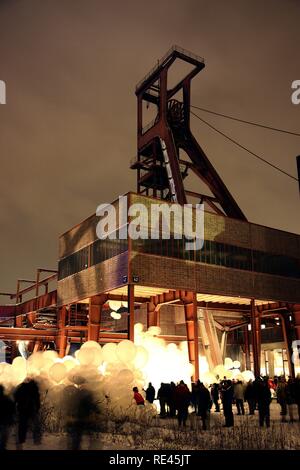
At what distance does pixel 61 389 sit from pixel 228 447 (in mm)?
6380

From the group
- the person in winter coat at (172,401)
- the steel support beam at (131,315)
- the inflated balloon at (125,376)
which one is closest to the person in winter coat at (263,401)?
the person in winter coat at (172,401)

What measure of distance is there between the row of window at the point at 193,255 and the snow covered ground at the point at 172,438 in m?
13.0

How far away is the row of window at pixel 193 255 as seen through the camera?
2731 centimetres

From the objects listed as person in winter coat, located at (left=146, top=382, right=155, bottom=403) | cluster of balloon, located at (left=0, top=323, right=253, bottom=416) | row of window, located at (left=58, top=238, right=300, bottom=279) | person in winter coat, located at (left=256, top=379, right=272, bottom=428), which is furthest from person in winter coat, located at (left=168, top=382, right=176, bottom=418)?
row of window, located at (left=58, top=238, right=300, bottom=279)

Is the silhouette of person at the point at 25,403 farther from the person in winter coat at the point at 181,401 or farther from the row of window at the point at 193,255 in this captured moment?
the row of window at the point at 193,255

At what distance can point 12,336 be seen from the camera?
33625 mm

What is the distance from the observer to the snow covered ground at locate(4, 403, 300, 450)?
38.0ft

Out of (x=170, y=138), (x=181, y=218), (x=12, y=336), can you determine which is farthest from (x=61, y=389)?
(x=170, y=138)

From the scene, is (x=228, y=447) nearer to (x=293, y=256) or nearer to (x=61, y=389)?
(x=61, y=389)

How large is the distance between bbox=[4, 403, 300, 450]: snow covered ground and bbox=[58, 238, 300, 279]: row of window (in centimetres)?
1298

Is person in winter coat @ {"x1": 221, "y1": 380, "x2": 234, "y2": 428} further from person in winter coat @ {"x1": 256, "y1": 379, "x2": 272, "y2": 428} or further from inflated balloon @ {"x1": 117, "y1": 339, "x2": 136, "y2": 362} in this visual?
inflated balloon @ {"x1": 117, "y1": 339, "x2": 136, "y2": 362}

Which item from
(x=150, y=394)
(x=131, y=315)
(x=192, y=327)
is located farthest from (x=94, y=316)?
(x=150, y=394)

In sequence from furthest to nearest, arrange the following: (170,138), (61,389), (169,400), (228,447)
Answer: (170,138), (169,400), (61,389), (228,447)

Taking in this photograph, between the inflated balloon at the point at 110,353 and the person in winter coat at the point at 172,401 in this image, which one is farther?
the inflated balloon at the point at 110,353
